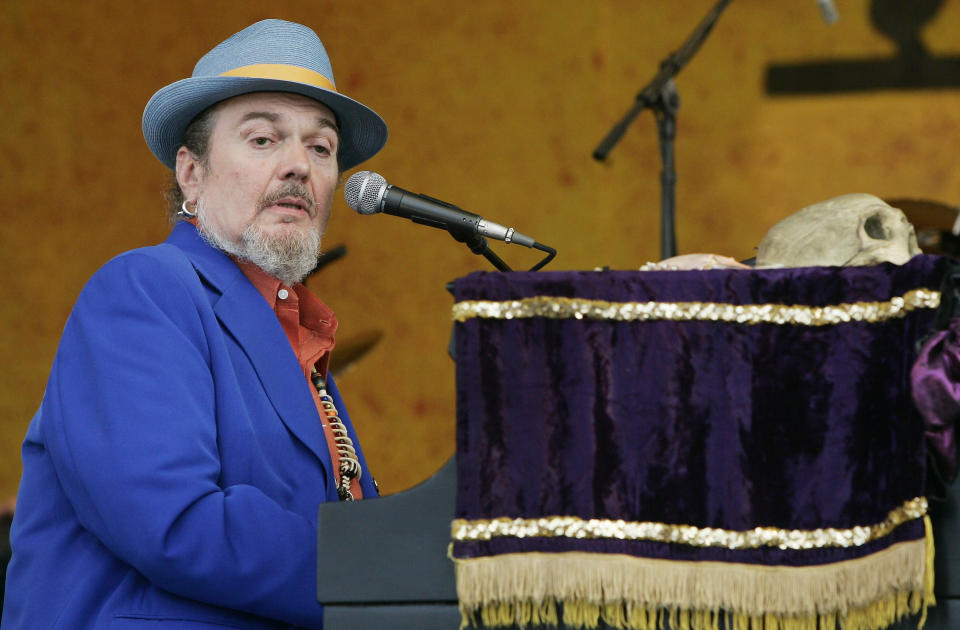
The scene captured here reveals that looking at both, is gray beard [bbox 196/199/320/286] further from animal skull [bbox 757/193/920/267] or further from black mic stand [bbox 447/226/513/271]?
animal skull [bbox 757/193/920/267]

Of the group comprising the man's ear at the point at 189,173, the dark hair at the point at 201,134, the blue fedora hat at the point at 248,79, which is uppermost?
the blue fedora hat at the point at 248,79

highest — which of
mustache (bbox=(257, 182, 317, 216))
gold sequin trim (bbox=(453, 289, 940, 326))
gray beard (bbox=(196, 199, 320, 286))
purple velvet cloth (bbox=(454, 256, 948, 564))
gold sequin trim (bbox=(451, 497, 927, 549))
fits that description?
mustache (bbox=(257, 182, 317, 216))

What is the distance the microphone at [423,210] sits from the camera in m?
1.56

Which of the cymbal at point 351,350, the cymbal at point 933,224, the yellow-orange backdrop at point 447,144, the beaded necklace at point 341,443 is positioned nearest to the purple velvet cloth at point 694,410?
the beaded necklace at point 341,443

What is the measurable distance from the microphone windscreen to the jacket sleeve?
0.33 meters

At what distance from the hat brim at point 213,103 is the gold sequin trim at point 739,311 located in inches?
34.0

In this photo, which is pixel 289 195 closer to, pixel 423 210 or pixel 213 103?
pixel 213 103

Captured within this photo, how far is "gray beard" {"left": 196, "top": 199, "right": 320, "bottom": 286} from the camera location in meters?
1.88

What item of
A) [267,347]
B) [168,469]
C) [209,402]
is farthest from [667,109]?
[168,469]

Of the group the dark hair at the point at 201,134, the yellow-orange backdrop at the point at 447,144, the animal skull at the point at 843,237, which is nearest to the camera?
the animal skull at the point at 843,237

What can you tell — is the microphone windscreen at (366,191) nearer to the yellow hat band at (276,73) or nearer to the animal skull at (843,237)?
the yellow hat band at (276,73)

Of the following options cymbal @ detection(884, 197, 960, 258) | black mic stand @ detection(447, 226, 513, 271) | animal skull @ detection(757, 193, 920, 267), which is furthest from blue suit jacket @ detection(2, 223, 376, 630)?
cymbal @ detection(884, 197, 960, 258)

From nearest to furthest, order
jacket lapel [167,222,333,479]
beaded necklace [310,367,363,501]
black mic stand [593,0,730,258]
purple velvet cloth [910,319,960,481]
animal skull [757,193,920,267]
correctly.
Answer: purple velvet cloth [910,319,960,481] → animal skull [757,193,920,267] → jacket lapel [167,222,333,479] → beaded necklace [310,367,363,501] → black mic stand [593,0,730,258]

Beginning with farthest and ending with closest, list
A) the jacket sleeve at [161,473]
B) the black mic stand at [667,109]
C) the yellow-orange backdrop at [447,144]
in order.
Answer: the yellow-orange backdrop at [447,144], the black mic stand at [667,109], the jacket sleeve at [161,473]
